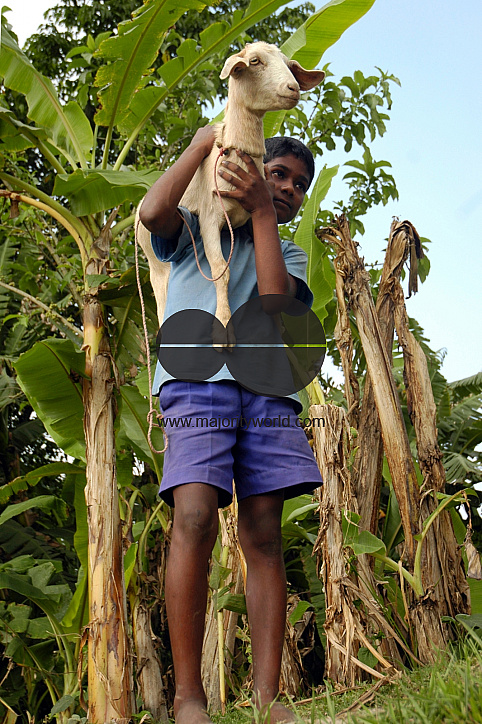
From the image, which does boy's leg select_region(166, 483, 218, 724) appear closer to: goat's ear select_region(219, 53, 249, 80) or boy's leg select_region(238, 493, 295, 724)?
boy's leg select_region(238, 493, 295, 724)

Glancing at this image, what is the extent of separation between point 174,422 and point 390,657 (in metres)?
1.51

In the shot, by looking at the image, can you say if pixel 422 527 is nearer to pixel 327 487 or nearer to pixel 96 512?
pixel 327 487

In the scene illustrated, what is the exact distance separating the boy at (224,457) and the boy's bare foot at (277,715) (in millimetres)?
83

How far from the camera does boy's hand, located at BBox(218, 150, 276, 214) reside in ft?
5.43

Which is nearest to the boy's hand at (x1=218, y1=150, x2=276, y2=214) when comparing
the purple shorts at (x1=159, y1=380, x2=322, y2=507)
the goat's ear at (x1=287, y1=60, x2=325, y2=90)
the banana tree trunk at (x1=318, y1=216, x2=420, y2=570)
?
the goat's ear at (x1=287, y1=60, x2=325, y2=90)

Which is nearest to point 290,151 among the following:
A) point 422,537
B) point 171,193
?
point 171,193

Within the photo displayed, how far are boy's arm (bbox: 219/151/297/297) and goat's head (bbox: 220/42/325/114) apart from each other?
138 mm

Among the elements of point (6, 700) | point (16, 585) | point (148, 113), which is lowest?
point (6, 700)

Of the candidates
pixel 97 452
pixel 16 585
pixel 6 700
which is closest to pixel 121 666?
pixel 97 452

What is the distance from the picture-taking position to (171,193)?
5.30 ft

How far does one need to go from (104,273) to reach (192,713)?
2.02 meters

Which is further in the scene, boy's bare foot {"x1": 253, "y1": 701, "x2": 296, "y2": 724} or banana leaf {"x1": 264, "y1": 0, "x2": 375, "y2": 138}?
banana leaf {"x1": 264, "y1": 0, "x2": 375, "y2": 138}

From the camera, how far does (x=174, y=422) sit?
64.2 inches

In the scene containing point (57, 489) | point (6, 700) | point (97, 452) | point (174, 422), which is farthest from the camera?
point (57, 489)
